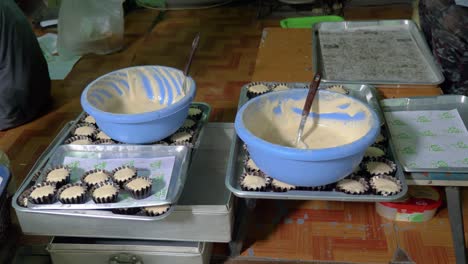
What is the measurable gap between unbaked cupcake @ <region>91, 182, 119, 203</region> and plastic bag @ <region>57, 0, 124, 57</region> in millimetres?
1721

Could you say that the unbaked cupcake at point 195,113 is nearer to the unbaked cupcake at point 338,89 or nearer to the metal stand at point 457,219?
the unbaked cupcake at point 338,89

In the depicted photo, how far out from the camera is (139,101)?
3.59ft

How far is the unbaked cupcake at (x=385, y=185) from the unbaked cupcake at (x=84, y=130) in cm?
66

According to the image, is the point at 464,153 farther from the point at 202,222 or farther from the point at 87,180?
the point at 87,180

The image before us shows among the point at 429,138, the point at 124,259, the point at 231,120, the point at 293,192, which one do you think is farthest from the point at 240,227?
the point at 231,120

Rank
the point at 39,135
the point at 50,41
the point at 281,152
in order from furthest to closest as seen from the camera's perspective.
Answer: the point at 50,41, the point at 39,135, the point at 281,152

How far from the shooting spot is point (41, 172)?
0.95 m

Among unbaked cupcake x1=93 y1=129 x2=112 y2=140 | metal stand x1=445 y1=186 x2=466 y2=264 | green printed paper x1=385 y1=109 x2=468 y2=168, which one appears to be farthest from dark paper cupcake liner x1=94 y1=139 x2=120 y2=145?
metal stand x1=445 y1=186 x2=466 y2=264

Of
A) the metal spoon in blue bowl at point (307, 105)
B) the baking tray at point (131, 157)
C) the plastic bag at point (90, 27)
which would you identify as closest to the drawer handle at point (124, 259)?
the baking tray at point (131, 157)

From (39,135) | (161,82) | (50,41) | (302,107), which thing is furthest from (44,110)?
(302,107)

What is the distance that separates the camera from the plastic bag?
2.32m

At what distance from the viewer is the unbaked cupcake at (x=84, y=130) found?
1.04 metres

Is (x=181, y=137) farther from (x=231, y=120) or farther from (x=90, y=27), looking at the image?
(x=90, y=27)

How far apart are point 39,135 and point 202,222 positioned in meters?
1.11
